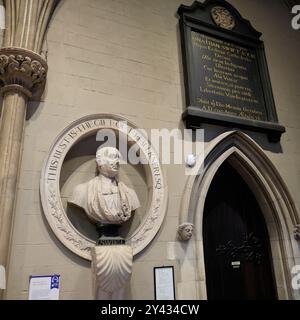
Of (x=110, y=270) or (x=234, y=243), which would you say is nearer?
(x=110, y=270)

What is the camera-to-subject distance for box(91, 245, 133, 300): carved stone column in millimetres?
2025

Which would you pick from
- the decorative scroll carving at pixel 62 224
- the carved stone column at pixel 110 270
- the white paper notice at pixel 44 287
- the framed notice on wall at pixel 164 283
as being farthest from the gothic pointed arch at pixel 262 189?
the white paper notice at pixel 44 287

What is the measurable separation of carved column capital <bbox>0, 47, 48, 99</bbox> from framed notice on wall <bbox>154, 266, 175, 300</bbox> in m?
1.72

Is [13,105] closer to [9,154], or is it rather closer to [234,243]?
[9,154]

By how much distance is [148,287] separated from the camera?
237cm

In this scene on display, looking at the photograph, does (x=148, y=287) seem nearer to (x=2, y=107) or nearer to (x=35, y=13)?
(x=2, y=107)

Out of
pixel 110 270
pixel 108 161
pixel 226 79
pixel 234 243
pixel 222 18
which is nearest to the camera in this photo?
pixel 110 270

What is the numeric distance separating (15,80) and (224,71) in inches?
85.0

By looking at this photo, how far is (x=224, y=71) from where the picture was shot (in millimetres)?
3348

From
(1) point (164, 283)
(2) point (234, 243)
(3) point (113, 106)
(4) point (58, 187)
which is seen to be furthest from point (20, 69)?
(2) point (234, 243)

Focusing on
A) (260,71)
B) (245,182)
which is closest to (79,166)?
(245,182)

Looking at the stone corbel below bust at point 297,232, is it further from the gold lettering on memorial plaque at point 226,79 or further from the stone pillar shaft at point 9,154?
the stone pillar shaft at point 9,154

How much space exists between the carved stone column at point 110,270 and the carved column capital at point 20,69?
1.31 meters
